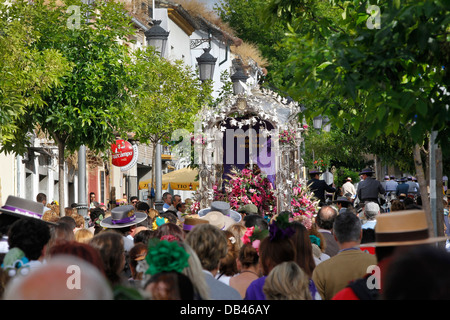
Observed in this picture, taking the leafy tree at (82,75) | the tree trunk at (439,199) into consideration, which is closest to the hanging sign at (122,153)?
the leafy tree at (82,75)

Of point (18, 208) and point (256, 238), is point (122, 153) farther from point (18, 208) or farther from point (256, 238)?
point (256, 238)

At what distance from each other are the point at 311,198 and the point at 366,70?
12328 mm

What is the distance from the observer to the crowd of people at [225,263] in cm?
307

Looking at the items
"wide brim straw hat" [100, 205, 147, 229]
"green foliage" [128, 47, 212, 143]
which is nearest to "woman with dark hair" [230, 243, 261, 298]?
"wide brim straw hat" [100, 205, 147, 229]

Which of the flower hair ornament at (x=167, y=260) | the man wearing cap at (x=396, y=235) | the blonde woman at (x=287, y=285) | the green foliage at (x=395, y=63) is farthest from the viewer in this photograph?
the green foliage at (x=395, y=63)

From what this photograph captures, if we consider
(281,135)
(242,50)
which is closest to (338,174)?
Result: (242,50)

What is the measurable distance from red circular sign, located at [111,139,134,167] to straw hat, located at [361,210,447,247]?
21.5 metres

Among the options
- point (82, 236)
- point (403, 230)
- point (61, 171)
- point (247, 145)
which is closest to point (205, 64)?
point (247, 145)

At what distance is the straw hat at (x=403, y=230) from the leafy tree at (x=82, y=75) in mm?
10994

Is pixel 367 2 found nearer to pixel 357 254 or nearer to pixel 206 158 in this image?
pixel 357 254

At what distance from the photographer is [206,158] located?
1983cm

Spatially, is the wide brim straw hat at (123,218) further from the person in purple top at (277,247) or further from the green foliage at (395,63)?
the person in purple top at (277,247)

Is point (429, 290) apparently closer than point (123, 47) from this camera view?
Yes
